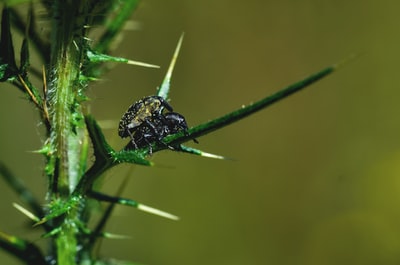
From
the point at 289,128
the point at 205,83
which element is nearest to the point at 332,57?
the point at 289,128

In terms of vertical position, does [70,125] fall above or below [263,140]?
below

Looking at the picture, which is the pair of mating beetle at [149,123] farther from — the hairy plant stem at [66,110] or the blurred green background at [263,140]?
the blurred green background at [263,140]

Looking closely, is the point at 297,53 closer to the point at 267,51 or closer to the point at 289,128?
the point at 267,51

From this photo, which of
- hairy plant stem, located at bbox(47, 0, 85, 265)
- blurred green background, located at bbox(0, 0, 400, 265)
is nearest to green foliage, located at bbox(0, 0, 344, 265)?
hairy plant stem, located at bbox(47, 0, 85, 265)

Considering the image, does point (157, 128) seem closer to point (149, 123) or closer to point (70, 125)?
point (149, 123)

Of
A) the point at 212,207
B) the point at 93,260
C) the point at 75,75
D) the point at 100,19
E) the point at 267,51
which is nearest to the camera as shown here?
the point at 75,75

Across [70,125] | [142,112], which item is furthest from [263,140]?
[70,125]
